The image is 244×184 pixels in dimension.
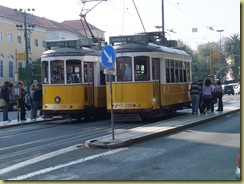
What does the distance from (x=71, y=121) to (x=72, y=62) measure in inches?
117

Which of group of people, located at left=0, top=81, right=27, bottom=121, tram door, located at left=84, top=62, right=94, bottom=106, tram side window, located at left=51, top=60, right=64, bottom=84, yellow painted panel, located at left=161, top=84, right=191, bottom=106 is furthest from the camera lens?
group of people, located at left=0, top=81, right=27, bottom=121

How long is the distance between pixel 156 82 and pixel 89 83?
3119 mm

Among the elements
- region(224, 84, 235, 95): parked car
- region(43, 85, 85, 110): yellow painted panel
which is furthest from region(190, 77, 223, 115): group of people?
region(224, 84, 235, 95): parked car

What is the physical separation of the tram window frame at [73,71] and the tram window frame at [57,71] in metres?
0.25

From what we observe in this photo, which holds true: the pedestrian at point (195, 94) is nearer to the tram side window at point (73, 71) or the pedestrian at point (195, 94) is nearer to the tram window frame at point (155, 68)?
the tram window frame at point (155, 68)

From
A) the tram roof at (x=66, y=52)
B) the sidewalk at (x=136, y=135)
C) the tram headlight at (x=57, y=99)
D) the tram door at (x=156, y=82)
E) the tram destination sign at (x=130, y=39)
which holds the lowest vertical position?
the sidewalk at (x=136, y=135)

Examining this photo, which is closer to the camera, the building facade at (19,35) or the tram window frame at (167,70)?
the tram window frame at (167,70)

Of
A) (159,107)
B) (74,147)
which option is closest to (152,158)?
(74,147)

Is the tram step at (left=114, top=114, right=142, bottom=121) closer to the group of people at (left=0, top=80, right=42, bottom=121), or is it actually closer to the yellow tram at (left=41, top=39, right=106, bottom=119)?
the yellow tram at (left=41, top=39, right=106, bottom=119)

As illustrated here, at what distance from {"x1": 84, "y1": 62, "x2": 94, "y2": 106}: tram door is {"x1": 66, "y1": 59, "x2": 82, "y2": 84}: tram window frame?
35 cm

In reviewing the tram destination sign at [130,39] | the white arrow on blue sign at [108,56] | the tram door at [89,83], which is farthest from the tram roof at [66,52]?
the white arrow on blue sign at [108,56]

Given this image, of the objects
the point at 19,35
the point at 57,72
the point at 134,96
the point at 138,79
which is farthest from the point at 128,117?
the point at 19,35

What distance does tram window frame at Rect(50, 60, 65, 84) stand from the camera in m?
19.6

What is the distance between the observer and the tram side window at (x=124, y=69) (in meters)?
18.3
